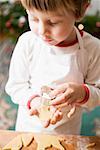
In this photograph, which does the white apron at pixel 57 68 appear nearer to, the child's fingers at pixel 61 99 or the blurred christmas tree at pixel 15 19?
the child's fingers at pixel 61 99

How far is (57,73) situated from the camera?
862 mm

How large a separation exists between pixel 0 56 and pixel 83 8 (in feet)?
4.00

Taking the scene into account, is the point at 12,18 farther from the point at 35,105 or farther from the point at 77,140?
the point at 77,140

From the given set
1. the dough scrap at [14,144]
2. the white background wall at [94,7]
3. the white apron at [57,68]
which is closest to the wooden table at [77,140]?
the dough scrap at [14,144]

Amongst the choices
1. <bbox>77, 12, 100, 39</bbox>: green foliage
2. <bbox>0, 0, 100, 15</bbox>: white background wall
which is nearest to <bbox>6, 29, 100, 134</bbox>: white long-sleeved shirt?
<bbox>77, 12, 100, 39</bbox>: green foliage

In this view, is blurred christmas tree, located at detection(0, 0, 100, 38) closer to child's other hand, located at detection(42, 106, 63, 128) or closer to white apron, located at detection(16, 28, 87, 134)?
white apron, located at detection(16, 28, 87, 134)

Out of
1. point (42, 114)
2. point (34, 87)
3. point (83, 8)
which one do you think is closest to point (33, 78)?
point (34, 87)

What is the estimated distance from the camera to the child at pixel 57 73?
0.78 m

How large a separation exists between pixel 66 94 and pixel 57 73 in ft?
0.38

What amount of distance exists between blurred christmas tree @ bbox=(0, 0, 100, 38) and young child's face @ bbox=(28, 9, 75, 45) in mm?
1223

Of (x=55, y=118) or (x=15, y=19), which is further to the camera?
(x=15, y=19)

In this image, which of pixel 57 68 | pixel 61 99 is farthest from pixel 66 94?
pixel 57 68

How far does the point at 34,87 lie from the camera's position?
2.93 feet

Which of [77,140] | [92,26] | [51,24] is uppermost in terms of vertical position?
[51,24]
